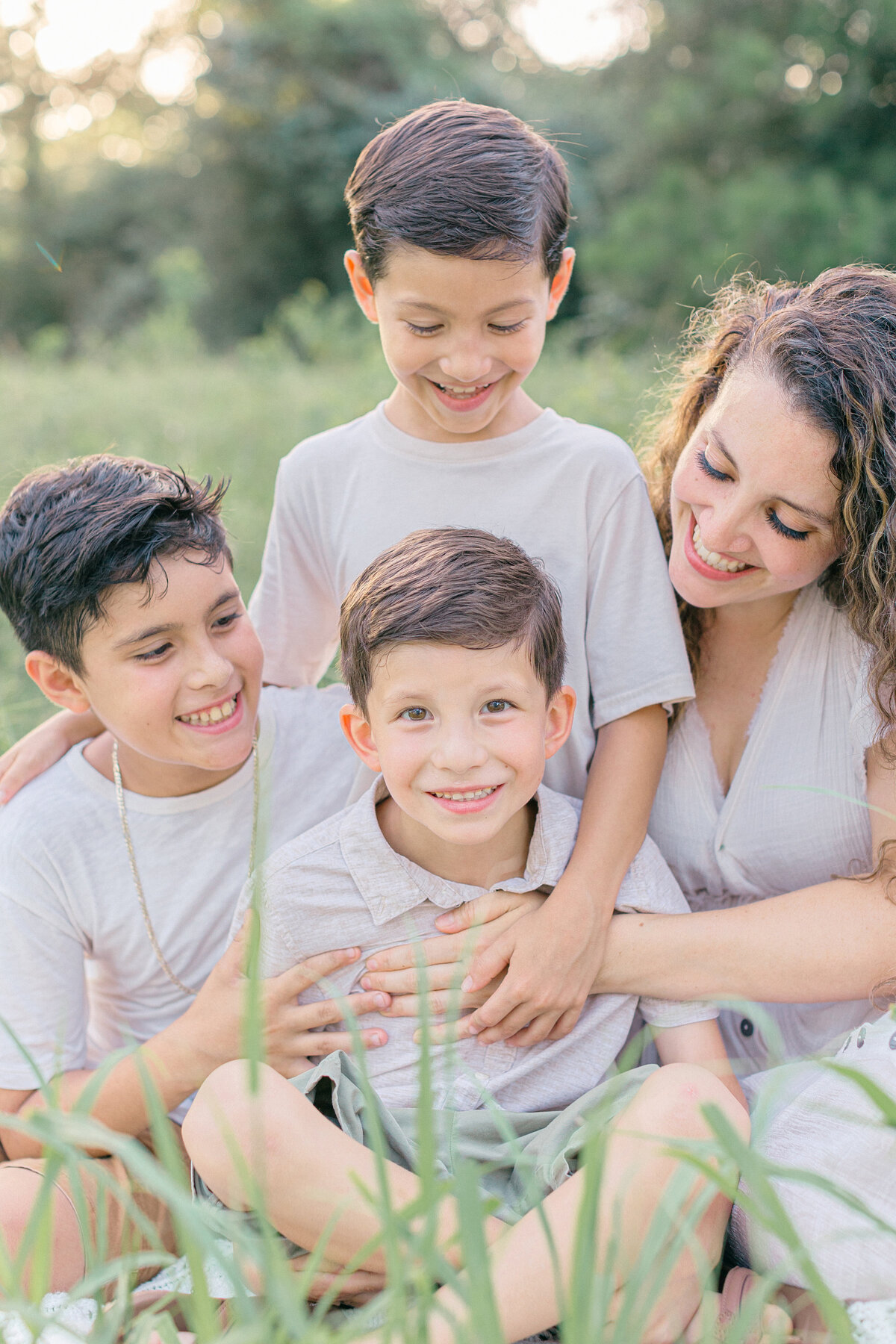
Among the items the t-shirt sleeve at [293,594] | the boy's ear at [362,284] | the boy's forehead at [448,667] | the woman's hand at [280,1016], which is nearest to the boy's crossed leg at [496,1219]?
the woman's hand at [280,1016]

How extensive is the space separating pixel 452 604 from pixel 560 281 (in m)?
0.79

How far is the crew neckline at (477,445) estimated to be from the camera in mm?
1995

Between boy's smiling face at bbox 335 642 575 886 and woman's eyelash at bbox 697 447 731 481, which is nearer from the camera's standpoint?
boy's smiling face at bbox 335 642 575 886

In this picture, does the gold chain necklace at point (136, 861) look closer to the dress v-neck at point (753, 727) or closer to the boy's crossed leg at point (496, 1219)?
the boy's crossed leg at point (496, 1219)

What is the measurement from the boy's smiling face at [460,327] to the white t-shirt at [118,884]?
679 mm

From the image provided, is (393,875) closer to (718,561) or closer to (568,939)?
(568,939)

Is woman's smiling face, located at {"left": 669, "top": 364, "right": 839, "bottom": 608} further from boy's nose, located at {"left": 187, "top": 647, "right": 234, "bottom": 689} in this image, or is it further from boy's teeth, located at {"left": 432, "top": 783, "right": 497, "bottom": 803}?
boy's nose, located at {"left": 187, "top": 647, "right": 234, "bottom": 689}

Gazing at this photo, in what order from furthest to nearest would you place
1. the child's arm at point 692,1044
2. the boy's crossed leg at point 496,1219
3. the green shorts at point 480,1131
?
the child's arm at point 692,1044, the green shorts at point 480,1131, the boy's crossed leg at point 496,1219

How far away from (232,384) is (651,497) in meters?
5.38

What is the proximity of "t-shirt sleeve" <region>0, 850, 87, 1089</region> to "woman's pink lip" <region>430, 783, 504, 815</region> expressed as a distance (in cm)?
73

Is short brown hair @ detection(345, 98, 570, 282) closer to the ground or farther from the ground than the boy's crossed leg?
farther from the ground

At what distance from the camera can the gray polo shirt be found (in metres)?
1.71

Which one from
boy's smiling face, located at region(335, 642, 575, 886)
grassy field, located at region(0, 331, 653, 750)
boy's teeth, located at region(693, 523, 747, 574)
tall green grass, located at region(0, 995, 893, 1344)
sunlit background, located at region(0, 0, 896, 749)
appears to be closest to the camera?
tall green grass, located at region(0, 995, 893, 1344)

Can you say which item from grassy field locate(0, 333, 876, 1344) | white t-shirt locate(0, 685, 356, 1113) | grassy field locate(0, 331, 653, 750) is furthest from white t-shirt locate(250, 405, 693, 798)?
grassy field locate(0, 331, 653, 750)
